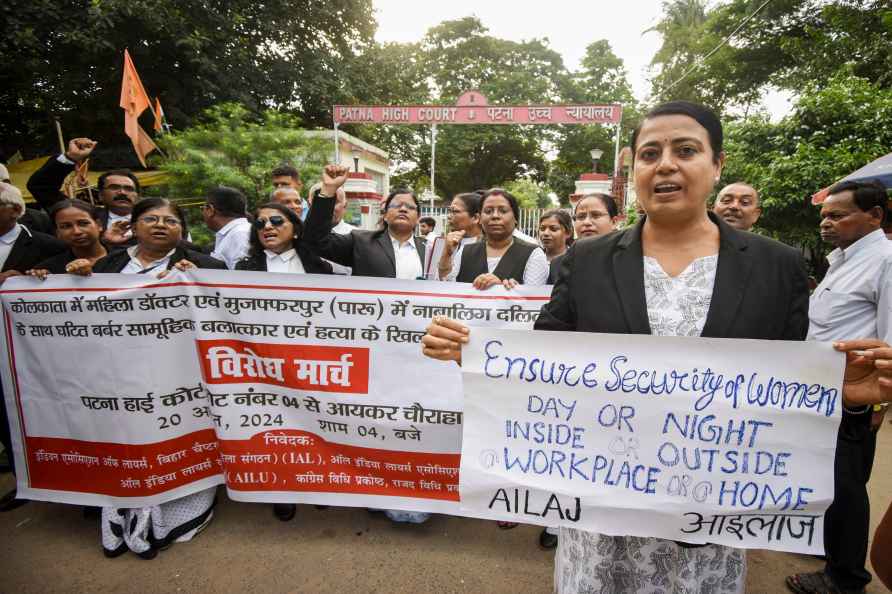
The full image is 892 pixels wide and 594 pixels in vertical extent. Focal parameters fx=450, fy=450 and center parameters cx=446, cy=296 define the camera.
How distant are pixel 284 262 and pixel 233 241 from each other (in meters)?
1.20

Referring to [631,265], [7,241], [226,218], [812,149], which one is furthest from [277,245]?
[812,149]

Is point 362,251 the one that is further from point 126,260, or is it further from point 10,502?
point 10,502

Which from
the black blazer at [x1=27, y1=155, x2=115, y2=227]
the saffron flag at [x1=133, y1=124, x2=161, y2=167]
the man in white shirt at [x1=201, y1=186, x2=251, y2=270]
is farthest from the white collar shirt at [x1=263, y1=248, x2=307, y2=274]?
the saffron flag at [x1=133, y1=124, x2=161, y2=167]

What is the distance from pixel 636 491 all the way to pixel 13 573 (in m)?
3.28

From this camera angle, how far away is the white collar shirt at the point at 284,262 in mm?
3037

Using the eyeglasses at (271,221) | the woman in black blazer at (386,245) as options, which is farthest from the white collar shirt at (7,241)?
the woman in black blazer at (386,245)

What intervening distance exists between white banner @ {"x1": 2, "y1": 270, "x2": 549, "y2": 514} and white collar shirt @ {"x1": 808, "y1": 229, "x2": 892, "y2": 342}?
1601 millimetres

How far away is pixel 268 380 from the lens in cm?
257

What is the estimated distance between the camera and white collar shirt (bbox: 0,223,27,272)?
10.5ft

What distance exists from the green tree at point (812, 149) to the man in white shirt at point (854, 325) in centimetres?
588

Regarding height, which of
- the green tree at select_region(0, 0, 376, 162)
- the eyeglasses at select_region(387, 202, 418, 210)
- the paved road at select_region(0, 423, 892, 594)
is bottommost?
the paved road at select_region(0, 423, 892, 594)

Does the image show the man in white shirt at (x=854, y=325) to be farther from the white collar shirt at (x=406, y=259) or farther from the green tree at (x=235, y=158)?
the green tree at (x=235, y=158)

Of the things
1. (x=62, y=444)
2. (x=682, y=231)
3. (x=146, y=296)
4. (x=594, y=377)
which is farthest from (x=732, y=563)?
(x=62, y=444)

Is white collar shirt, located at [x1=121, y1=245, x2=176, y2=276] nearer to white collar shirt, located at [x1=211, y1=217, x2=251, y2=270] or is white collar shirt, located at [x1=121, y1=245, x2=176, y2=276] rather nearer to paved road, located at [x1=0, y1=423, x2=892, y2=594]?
white collar shirt, located at [x1=211, y1=217, x2=251, y2=270]
